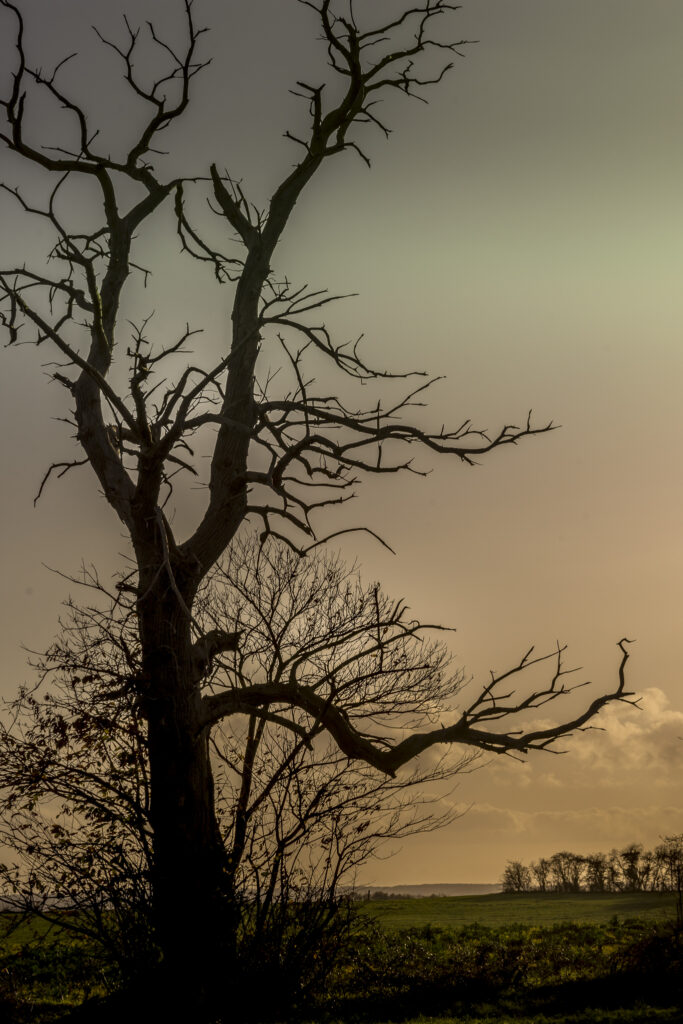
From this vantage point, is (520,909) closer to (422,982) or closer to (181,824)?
(422,982)

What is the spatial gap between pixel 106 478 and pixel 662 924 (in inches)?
441

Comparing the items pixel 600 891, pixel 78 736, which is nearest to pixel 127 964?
pixel 78 736

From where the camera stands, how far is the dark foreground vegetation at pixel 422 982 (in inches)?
397

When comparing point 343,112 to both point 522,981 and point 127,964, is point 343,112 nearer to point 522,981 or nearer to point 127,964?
point 127,964

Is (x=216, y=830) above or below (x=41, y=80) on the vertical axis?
below

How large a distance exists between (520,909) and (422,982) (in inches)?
534

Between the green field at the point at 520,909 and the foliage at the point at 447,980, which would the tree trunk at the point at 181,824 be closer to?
the foliage at the point at 447,980

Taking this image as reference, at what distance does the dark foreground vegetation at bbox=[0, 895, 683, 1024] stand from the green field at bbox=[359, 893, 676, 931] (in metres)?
3.77

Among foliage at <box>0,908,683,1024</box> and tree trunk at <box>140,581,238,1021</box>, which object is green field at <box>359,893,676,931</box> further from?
tree trunk at <box>140,581,238,1021</box>

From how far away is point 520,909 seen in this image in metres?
25.8

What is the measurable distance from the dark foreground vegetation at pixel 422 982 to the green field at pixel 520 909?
377cm

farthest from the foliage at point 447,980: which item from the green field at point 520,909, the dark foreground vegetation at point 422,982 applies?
the green field at point 520,909

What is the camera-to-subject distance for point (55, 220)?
12.9 m

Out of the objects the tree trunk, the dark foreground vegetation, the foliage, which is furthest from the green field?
the tree trunk
